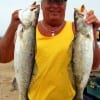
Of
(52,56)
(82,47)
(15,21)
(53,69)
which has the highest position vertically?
(15,21)

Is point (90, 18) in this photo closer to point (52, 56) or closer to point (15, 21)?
point (52, 56)

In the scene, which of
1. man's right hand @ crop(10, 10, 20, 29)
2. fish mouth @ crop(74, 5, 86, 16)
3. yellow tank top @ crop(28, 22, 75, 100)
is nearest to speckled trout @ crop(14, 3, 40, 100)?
man's right hand @ crop(10, 10, 20, 29)

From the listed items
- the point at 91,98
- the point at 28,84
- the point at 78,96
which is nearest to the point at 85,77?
the point at 78,96

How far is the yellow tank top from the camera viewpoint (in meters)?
5.60

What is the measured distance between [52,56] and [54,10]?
1.86 ft

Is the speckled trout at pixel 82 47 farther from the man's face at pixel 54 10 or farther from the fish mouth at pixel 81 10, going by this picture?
the man's face at pixel 54 10

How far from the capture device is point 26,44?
17.9 feet

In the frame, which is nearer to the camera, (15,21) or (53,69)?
(15,21)

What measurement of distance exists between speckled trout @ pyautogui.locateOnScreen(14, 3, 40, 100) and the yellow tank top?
155 millimetres

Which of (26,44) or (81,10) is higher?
(81,10)

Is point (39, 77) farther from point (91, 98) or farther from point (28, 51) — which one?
point (91, 98)

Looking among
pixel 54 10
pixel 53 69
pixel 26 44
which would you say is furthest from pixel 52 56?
pixel 54 10

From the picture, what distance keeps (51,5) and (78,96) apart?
3.84ft

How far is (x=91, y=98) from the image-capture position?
1084cm
